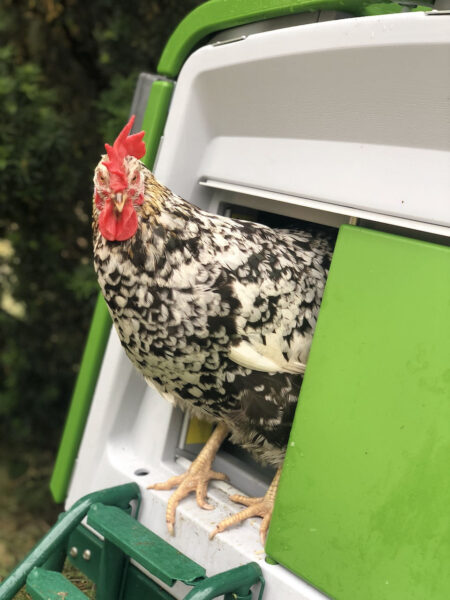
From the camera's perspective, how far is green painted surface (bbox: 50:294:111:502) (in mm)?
1743

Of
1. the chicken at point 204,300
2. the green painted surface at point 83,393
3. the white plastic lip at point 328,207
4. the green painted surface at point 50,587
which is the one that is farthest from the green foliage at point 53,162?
the green painted surface at point 50,587

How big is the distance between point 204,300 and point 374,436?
42 centimetres

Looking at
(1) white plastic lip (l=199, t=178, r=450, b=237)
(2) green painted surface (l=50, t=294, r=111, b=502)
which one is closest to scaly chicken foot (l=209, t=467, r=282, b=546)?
(2) green painted surface (l=50, t=294, r=111, b=502)

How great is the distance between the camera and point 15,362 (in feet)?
9.73

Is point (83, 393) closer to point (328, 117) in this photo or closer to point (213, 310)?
point (213, 310)

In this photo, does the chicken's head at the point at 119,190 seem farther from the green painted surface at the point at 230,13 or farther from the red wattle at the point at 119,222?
the green painted surface at the point at 230,13

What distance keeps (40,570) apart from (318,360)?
767 millimetres

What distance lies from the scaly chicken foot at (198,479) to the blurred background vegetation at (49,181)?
1116 millimetres

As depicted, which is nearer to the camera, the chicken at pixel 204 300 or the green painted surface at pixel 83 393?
the chicken at pixel 204 300

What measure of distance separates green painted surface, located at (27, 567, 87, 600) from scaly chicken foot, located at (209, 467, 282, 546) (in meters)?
0.31

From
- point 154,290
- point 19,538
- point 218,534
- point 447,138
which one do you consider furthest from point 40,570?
point 19,538

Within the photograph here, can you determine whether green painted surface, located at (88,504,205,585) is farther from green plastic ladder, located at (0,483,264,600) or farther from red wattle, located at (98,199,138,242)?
red wattle, located at (98,199,138,242)

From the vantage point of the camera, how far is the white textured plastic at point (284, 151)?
1.06 m

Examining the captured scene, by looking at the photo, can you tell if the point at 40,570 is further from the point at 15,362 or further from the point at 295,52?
the point at 15,362
